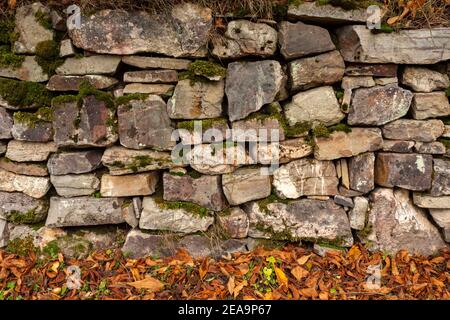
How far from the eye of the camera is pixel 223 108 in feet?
9.32

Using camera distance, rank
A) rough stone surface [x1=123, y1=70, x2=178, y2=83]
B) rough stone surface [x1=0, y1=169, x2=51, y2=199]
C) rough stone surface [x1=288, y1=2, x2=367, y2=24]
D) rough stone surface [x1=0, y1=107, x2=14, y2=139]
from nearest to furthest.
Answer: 1. rough stone surface [x1=288, y1=2, x2=367, y2=24]
2. rough stone surface [x1=123, y1=70, x2=178, y2=83]
3. rough stone surface [x1=0, y1=107, x2=14, y2=139]
4. rough stone surface [x1=0, y1=169, x2=51, y2=199]

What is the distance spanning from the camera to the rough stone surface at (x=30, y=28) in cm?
Answer: 270

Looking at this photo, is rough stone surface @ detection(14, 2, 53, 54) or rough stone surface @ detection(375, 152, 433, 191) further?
rough stone surface @ detection(375, 152, 433, 191)

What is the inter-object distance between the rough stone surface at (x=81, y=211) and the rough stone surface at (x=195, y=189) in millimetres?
518

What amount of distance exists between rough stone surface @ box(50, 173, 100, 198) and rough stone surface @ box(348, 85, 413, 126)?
2.34 metres

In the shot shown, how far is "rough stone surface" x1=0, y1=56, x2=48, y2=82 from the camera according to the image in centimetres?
275

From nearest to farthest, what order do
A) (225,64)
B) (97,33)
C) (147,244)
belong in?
(97,33)
(225,64)
(147,244)

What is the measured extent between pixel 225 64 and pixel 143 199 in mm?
1420

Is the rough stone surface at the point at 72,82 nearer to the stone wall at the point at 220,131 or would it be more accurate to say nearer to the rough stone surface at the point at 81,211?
the stone wall at the point at 220,131

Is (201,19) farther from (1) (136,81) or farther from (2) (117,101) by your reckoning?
(2) (117,101)

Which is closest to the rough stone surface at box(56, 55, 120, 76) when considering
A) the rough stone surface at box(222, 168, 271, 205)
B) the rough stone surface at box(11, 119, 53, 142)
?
the rough stone surface at box(11, 119, 53, 142)

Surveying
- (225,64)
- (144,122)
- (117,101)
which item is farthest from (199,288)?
(225,64)

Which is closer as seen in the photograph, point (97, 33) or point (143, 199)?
point (97, 33)

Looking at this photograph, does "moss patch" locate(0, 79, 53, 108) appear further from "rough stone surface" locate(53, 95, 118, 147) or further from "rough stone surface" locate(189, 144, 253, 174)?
"rough stone surface" locate(189, 144, 253, 174)
